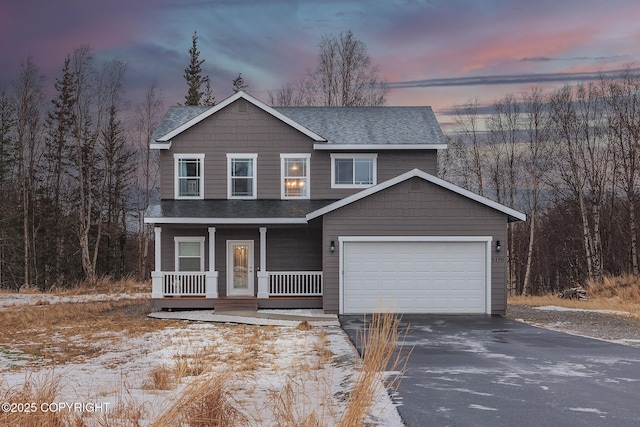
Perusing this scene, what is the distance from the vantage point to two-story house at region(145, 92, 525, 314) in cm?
1723

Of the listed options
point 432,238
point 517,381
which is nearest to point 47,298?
point 432,238

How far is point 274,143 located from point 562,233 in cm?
2591

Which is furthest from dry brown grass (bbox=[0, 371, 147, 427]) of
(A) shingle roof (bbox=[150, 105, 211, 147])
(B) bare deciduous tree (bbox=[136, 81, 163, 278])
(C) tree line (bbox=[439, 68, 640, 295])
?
(B) bare deciduous tree (bbox=[136, 81, 163, 278])

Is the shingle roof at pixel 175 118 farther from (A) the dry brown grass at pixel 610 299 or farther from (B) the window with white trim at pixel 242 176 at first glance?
(A) the dry brown grass at pixel 610 299

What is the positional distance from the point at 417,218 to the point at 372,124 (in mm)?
6649

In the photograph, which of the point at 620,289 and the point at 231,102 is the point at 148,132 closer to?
the point at 231,102

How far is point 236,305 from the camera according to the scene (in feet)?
61.4

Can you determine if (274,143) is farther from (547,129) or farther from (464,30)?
(547,129)

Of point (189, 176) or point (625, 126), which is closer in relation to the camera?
point (189, 176)

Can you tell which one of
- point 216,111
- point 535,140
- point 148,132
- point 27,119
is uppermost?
point 27,119

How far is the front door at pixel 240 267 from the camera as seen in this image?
20531 mm

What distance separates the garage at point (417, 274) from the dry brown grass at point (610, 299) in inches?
217

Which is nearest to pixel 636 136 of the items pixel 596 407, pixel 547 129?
pixel 547 129

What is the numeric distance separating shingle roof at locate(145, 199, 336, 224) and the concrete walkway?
9.54 feet
